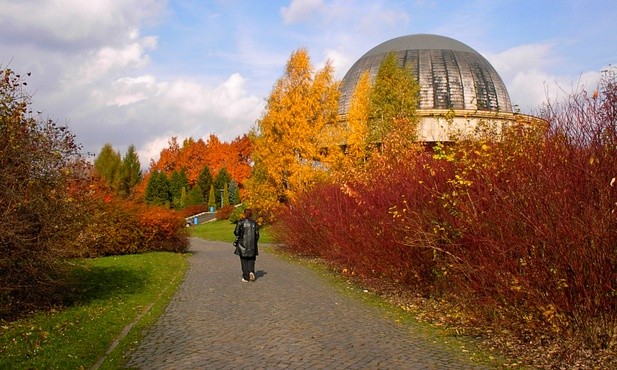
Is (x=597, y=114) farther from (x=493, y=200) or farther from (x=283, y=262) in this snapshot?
(x=283, y=262)

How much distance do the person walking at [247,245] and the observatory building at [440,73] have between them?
3335cm

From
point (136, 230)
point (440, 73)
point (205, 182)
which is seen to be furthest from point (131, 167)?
point (136, 230)

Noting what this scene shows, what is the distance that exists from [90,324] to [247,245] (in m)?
5.41

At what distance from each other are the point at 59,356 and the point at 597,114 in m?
6.70

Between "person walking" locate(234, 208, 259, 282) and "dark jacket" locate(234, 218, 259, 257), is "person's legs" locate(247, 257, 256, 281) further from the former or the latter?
"dark jacket" locate(234, 218, 259, 257)

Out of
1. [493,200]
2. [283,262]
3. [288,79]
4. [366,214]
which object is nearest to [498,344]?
[493,200]

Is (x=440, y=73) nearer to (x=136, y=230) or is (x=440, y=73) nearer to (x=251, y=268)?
(x=136, y=230)

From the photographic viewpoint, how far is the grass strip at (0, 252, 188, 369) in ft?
22.1

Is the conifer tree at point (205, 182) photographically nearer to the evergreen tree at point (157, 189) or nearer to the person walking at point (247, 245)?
the evergreen tree at point (157, 189)

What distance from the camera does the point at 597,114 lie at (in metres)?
6.28

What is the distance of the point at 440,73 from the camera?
52438mm

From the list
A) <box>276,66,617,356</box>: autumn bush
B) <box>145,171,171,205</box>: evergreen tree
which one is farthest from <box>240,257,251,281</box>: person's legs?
<box>145,171,171,205</box>: evergreen tree

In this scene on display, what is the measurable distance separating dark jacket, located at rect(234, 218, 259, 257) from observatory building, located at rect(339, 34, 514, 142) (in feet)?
109

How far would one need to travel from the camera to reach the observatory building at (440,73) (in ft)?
165
